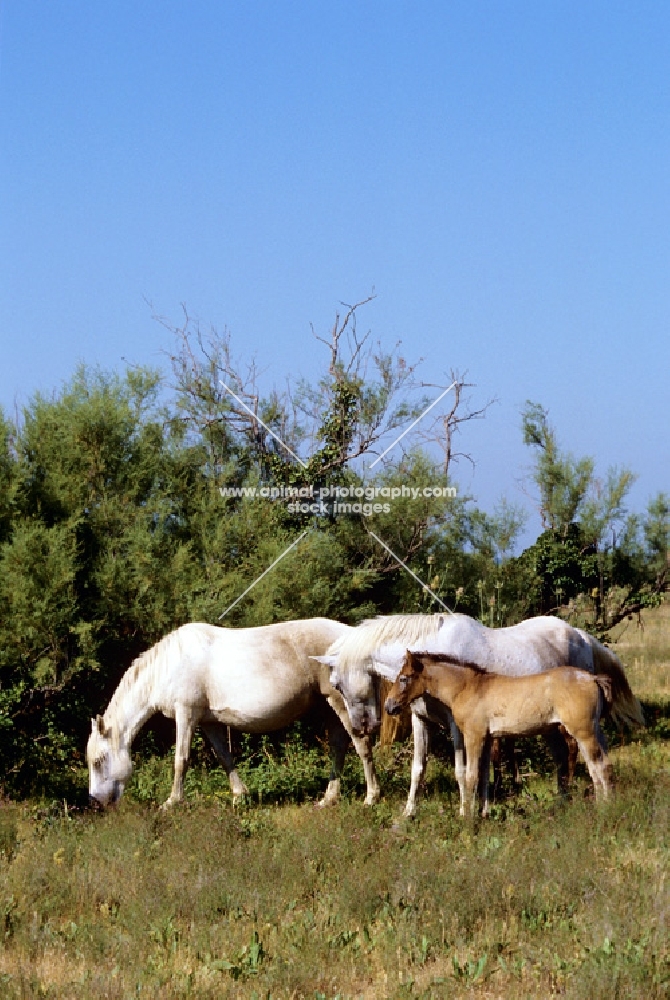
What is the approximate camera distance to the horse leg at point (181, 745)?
10.2m

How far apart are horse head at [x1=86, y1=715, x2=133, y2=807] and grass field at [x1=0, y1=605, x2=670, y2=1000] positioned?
440 mm

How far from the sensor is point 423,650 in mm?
9719

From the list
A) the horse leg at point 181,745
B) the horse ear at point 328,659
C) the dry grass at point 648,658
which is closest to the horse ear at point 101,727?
the horse leg at point 181,745

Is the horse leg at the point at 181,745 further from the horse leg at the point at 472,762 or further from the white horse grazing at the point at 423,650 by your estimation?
the horse leg at the point at 472,762

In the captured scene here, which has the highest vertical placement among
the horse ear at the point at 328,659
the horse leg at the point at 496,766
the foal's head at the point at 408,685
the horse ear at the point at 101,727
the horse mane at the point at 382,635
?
the horse mane at the point at 382,635

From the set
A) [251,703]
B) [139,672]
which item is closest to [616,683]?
[251,703]

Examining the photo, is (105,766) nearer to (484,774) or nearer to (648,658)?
(484,774)

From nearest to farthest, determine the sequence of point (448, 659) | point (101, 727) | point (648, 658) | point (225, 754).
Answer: point (448, 659) → point (101, 727) → point (225, 754) → point (648, 658)

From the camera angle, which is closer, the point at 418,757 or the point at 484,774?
the point at 484,774

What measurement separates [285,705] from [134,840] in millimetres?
2364

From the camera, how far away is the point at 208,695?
409 inches

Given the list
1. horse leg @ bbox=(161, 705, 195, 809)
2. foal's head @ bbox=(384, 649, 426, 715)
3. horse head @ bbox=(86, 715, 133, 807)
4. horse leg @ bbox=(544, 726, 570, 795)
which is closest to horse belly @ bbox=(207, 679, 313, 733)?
horse leg @ bbox=(161, 705, 195, 809)

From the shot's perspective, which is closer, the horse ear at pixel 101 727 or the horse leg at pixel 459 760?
the horse leg at pixel 459 760

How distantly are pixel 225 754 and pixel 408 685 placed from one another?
2474 mm
